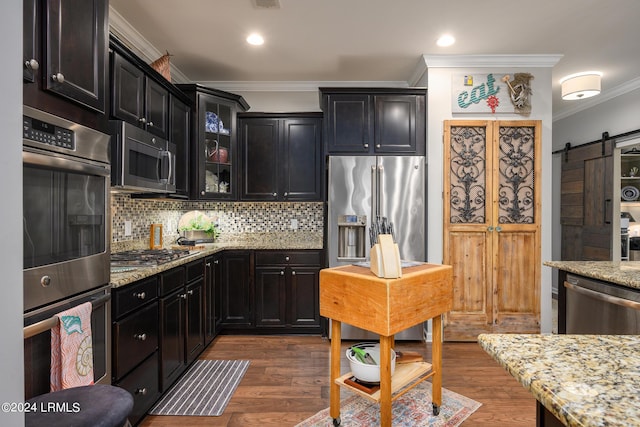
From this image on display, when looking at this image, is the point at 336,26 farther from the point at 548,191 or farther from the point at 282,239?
the point at 548,191

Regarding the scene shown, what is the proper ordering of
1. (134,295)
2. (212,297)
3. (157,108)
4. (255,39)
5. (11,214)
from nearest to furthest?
(11,214) < (134,295) < (157,108) < (255,39) < (212,297)

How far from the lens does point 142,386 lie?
79.8 inches

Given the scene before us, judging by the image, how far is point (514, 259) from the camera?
A: 346 centimetres

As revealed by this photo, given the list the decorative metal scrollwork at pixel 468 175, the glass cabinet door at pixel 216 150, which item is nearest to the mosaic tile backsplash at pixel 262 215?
the glass cabinet door at pixel 216 150

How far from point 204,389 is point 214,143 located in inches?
92.2

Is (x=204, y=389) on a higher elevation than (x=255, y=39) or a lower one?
lower

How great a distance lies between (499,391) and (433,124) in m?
2.40

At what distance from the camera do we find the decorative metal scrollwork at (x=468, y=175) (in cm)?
347

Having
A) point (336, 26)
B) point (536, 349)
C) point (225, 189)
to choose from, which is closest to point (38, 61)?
point (536, 349)

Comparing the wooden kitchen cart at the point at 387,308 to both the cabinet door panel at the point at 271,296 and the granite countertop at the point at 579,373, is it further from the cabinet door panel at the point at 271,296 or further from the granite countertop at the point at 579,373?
the cabinet door panel at the point at 271,296

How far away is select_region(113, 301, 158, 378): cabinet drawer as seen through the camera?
1771 millimetres

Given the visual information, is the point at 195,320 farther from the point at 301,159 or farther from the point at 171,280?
the point at 301,159

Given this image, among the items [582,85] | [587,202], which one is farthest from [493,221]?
[587,202]

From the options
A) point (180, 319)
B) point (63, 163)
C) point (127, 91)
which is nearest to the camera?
point (63, 163)
